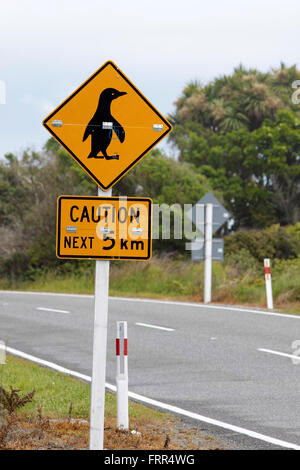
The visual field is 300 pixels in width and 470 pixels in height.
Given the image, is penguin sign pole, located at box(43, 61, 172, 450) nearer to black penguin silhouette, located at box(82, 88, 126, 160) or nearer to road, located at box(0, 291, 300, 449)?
black penguin silhouette, located at box(82, 88, 126, 160)

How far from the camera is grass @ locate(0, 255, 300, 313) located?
59.3 feet

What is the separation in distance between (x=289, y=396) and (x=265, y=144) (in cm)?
3434

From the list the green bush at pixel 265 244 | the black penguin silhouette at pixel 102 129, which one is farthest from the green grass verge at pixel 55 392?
the green bush at pixel 265 244

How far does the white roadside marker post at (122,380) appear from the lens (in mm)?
6383

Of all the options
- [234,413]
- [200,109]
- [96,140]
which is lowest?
[234,413]

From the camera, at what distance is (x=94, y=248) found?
213 inches

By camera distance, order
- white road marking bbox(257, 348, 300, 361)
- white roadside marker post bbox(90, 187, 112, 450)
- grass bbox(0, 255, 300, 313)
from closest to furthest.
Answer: white roadside marker post bbox(90, 187, 112, 450) < white road marking bbox(257, 348, 300, 361) < grass bbox(0, 255, 300, 313)

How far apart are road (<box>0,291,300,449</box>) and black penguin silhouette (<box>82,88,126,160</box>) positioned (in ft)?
9.01

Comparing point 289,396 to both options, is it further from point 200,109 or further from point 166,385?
point 200,109

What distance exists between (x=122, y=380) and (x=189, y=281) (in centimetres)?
1514

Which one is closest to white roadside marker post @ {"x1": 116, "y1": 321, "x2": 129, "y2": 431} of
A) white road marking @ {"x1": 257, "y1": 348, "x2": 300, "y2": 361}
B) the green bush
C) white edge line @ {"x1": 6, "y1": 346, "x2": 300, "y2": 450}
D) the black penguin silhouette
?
white edge line @ {"x1": 6, "y1": 346, "x2": 300, "y2": 450}

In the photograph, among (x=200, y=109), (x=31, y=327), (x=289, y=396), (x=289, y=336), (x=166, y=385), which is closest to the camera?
(x=289, y=396)

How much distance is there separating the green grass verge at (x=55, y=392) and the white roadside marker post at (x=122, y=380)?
62 centimetres
